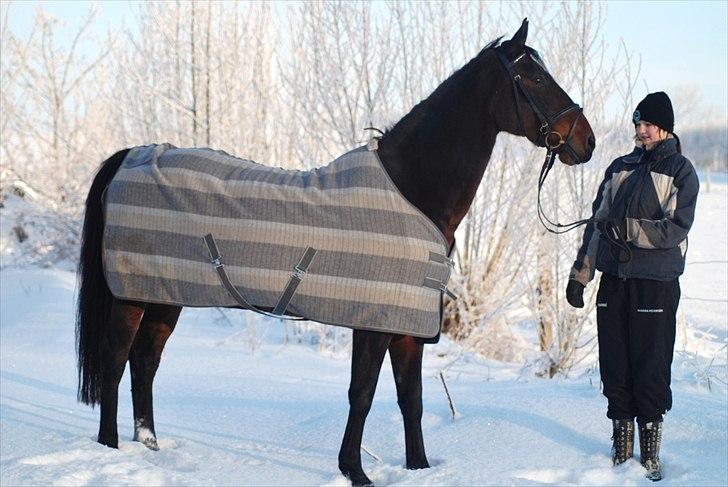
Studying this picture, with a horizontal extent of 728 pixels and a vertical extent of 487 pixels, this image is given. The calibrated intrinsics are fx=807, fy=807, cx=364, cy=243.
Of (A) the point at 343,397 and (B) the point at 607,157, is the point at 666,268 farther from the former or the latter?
(B) the point at 607,157

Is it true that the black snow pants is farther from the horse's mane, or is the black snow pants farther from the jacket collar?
the horse's mane

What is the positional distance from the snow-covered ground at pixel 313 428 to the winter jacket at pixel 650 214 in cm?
85

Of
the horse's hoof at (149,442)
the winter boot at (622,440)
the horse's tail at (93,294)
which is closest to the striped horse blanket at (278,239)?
the horse's tail at (93,294)

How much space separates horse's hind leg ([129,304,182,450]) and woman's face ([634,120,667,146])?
2.36m

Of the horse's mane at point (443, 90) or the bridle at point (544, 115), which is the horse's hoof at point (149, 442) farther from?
the bridle at point (544, 115)

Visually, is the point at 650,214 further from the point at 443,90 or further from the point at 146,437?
the point at 146,437

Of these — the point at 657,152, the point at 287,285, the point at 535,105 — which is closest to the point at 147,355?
the point at 287,285

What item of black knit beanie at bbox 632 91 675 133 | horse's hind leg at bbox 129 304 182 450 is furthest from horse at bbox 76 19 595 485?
horse's hind leg at bbox 129 304 182 450

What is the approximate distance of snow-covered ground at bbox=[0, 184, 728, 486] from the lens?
3.39 metres

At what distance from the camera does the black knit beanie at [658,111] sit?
3.50m

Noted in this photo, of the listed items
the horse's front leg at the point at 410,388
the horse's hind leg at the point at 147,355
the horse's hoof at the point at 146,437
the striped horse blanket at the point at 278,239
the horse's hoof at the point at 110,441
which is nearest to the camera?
the striped horse blanket at the point at 278,239

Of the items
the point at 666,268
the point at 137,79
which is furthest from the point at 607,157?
the point at 137,79

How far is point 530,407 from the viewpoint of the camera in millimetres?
4301

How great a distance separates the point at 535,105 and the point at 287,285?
128 cm
